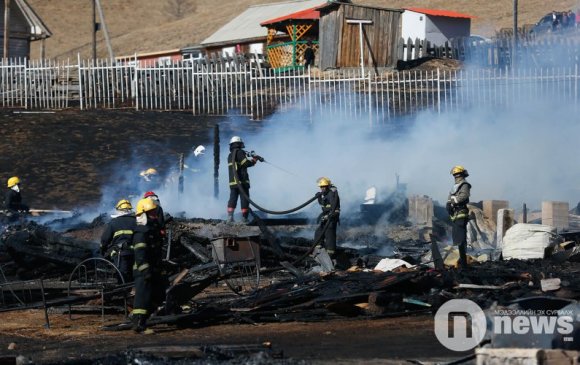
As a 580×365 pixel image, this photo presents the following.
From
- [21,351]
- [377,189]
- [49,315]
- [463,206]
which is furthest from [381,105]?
[21,351]

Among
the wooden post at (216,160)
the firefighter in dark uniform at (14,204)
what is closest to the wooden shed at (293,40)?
the wooden post at (216,160)

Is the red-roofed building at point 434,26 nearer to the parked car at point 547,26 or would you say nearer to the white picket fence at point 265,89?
the parked car at point 547,26

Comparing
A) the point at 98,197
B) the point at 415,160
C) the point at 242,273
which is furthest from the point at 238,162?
the point at 415,160

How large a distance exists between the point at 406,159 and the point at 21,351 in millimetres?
15146

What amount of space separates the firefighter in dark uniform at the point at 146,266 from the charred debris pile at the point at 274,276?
0.22m

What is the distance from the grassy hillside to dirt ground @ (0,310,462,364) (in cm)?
4181

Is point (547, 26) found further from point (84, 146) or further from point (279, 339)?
point (279, 339)

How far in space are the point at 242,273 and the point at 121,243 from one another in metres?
2.06

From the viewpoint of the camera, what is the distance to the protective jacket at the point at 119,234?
1569 cm

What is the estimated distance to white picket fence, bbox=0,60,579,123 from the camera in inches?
1158

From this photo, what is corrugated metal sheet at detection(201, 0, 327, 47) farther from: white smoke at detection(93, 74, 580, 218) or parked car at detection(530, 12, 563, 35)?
white smoke at detection(93, 74, 580, 218)

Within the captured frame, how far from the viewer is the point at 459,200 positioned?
17703 mm

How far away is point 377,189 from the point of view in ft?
77.4

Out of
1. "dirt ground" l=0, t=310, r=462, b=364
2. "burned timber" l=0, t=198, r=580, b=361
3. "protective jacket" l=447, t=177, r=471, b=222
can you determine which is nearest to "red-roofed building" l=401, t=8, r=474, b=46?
"burned timber" l=0, t=198, r=580, b=361
